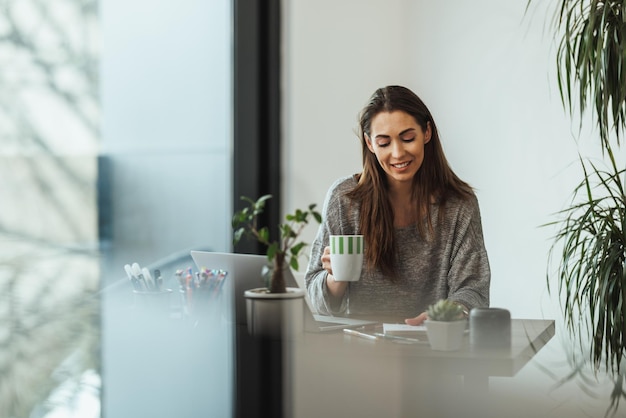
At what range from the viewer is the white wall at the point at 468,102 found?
3262mm

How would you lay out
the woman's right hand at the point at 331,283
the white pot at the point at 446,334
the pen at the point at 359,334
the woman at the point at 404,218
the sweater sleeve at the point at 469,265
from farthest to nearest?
the woman at the point at 404,218 < the sweater sleeve at the point at 469,265 < the woman's right hand at the point at 331,283 < the pen at the point at 359,334 < the white pot at the point at 446,334

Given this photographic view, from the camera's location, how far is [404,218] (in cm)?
224

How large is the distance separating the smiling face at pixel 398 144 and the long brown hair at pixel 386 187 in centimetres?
2

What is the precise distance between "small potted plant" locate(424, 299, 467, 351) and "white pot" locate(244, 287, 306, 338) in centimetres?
23

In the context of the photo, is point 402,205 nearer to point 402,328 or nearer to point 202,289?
point 202,289

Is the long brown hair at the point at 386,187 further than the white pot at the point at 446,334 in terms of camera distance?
Yes

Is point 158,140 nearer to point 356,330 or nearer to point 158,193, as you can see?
point 158,193

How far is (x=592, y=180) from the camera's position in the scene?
308 centimetres

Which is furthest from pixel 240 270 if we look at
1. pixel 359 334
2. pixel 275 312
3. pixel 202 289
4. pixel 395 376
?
pixel 395 376

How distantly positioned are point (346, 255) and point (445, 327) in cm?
57

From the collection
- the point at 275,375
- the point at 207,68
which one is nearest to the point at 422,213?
the point at 275,375

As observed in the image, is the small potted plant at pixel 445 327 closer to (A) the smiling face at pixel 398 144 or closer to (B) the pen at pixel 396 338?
(B) the pen at pixel 396 338

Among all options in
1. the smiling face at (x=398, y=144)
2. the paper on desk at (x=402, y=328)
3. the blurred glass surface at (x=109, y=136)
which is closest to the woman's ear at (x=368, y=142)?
the smiling face at (x=398, y=144)

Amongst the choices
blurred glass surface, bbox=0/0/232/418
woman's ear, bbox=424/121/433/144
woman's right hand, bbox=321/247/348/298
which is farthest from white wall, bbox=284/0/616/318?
woman's right hand, bbox=321/247/348/298
